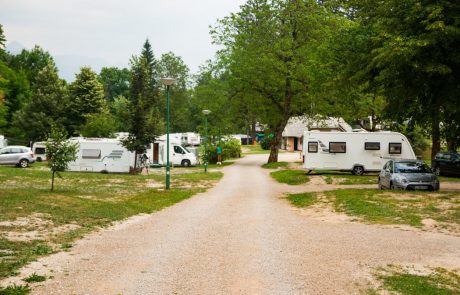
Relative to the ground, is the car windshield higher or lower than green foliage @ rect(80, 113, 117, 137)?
lower

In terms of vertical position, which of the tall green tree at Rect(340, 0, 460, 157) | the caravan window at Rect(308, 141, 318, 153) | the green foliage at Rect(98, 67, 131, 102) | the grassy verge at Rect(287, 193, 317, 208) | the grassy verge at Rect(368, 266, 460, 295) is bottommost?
the grassy verge at Rect(368, 266, 460, 295)

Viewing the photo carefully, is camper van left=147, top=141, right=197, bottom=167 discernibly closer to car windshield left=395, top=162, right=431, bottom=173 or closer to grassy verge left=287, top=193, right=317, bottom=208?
grassy verge left=287, top=193, right=317, bottom=208

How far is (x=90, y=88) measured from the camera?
2261 inches

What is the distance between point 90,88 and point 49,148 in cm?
3992

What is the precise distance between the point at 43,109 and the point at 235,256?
50910mm

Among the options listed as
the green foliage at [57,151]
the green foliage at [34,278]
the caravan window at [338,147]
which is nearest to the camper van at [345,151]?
the caravan window at [338,147]

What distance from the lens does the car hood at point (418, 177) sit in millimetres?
20781

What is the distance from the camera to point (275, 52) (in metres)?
38.6

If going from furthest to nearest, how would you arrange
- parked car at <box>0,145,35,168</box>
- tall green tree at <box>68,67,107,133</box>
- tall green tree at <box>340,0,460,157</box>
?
tall green tree at <box>68,67,107,133</box>, parked car at <box>0,145,35,168</box>, tall green tree at <box>340,0,460,157</box>

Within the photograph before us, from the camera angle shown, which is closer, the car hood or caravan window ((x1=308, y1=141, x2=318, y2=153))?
the car hood

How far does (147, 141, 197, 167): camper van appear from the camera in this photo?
4112 centimetres

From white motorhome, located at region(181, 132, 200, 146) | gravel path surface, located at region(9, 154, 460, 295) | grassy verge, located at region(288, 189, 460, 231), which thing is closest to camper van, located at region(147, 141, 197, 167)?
grassy verge, located at region(288, 189, 460, 231)

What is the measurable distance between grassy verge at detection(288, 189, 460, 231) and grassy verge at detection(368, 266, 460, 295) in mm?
5287

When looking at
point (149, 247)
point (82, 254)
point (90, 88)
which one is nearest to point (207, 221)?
point (149, 247)
